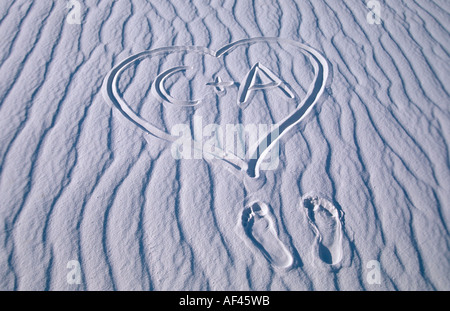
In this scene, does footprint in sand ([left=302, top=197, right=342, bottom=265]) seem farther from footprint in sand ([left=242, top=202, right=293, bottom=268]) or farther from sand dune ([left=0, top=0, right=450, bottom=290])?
footprint in sand ([left=242, top=202, right=293, bottom=268])

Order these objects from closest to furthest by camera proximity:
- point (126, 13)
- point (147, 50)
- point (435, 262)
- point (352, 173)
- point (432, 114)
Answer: point (435, 262) → point (352, 173) → point (432, 114) → point (147, 50) → point (126, 13)

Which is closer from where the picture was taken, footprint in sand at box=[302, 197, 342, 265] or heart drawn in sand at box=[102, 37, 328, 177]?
footprint in sand at box=[302, 197, 342, 265]

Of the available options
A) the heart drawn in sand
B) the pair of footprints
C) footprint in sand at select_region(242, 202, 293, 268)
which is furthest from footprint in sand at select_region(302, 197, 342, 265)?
the heart drawn in sand

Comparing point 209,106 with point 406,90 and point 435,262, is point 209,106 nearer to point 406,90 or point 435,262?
point 406,90

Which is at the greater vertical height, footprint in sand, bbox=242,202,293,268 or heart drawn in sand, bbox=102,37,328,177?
heart drawn in sand, bbox=102,37,328,177

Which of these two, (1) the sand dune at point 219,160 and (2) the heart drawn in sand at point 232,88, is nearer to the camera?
(1) the sand dune at point 219,160

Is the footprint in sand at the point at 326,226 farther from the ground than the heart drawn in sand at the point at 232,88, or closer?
closer

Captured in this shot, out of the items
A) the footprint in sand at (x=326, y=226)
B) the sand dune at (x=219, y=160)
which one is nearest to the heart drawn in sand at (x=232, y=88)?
the sand dune at (x=219, y=160)

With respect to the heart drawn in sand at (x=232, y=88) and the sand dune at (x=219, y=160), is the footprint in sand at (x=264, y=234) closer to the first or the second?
the sand dune at (x=219, y=160)
